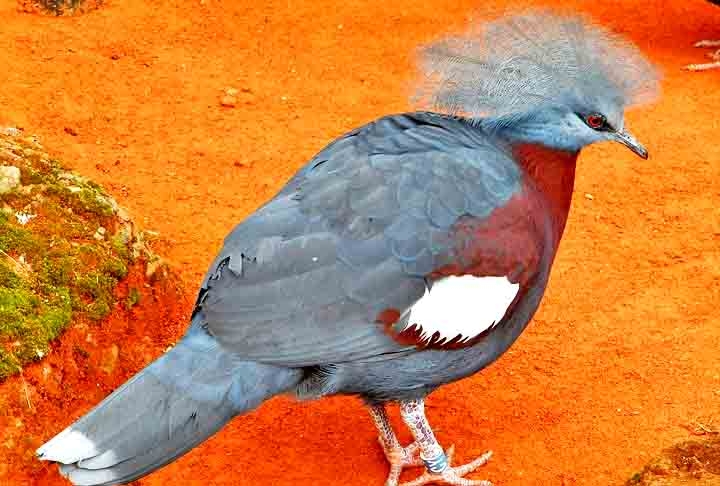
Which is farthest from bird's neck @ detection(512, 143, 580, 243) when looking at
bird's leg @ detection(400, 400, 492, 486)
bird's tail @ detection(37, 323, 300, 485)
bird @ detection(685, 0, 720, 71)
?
bird @ detection(685, 0, 720, 71)

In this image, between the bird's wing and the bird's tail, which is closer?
the bird's tail

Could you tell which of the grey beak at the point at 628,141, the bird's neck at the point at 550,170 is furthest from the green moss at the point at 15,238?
the grey beak at the point at 628,141

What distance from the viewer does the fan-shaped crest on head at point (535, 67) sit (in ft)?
11.7

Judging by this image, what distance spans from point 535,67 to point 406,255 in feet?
3.30

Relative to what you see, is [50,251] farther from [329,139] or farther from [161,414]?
[329,139]

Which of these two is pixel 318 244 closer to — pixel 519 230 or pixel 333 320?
pixel 333 320

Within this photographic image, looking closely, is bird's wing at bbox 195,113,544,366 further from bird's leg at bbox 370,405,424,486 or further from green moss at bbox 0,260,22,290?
green moss at bbox 0,260,22,290

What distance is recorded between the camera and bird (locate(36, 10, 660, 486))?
3.05 metres

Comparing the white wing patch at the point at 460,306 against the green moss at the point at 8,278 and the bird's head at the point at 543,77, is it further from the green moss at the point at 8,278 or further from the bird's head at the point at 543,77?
the green moss at the point at 8,278

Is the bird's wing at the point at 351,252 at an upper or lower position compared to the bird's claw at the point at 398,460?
upper

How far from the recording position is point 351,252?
320cm

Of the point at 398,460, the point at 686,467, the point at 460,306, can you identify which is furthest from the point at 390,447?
the point at 686,467

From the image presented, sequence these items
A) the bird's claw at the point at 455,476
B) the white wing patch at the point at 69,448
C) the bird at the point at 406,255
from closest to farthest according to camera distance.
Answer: the white wing patch at the point at 69,448 < the bird at the point at 406,255 < the bird's claw at the point at 455,476

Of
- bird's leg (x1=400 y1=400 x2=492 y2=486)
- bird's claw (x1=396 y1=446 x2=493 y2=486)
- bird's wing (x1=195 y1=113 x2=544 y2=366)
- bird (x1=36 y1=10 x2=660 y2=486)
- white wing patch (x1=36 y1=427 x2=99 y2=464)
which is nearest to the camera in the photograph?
white wing patch (x1=36 y1=427 x2=99 y2=464)
